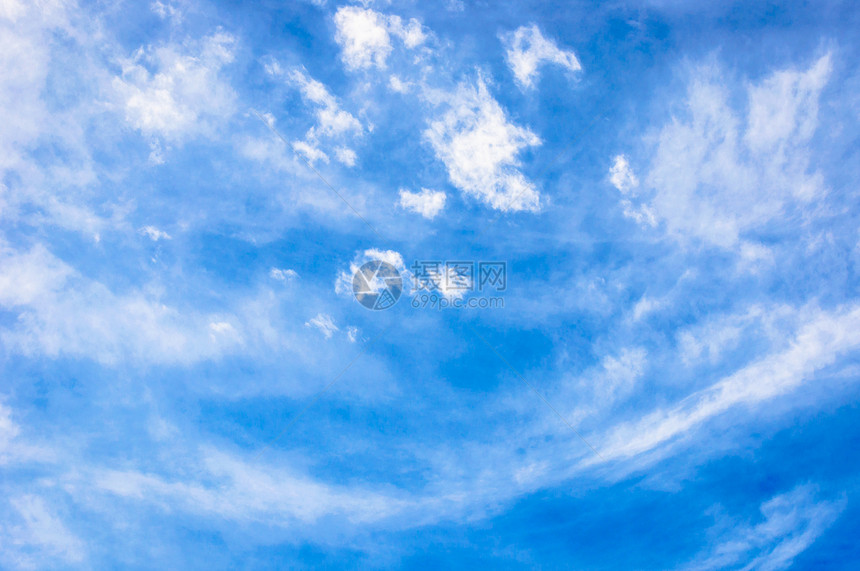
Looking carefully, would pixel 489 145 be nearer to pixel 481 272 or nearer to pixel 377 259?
pixel 481 272

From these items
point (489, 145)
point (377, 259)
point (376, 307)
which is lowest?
point (376, 307)

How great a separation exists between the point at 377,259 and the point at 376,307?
18.5 feet

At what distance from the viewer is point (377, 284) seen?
51.9 metres

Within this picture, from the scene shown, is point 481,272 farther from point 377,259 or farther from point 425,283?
point 377,259

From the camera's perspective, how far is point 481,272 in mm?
52219

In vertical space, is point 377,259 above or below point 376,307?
above

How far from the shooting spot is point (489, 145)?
2010 inches

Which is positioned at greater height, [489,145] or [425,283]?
[489,145]

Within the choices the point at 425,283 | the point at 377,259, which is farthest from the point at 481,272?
the point at 377,259

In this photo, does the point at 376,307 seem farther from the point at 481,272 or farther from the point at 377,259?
the point at 481,272

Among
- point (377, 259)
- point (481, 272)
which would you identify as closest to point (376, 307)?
point (377, 259)

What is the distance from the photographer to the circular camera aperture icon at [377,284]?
170 ft

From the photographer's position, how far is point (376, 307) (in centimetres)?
5262

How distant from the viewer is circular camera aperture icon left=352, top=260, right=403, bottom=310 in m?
51.8
